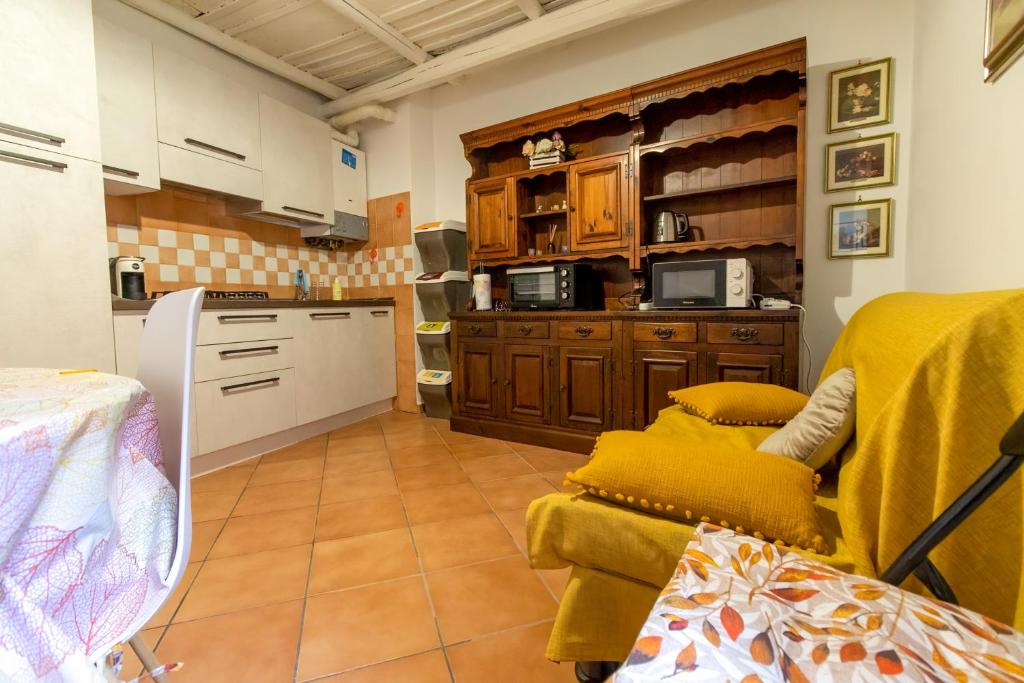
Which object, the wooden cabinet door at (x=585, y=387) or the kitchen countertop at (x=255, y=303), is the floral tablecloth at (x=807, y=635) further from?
the kitchen countertop at (x=255, y=303)

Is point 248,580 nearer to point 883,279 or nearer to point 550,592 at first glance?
point 550,592

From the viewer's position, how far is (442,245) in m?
3.62

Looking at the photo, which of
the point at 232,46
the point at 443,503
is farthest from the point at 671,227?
the point at 232,46

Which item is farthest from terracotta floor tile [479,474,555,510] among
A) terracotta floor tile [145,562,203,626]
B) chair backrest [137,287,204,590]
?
chair backrest [137,287,204,590]

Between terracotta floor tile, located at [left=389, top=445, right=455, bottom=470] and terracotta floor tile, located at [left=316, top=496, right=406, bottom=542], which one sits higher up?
terracotta floor tile, located at [left=389, top=445, right=455, bottom=470]

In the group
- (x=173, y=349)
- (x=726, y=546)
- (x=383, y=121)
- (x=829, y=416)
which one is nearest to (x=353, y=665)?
(x=173, y=349)

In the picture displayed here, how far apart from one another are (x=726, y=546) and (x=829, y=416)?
596 mm

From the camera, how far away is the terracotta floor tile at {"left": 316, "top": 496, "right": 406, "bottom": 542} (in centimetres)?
188

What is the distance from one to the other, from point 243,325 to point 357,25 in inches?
83.1

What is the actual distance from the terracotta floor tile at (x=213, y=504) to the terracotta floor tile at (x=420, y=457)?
812 mm

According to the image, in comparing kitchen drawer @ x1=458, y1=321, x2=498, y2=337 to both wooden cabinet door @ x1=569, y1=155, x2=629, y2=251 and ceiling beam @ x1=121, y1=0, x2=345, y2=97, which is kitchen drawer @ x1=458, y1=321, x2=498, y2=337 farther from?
ceiling beam @ x1=121, y1=0, x2=345, y2=97

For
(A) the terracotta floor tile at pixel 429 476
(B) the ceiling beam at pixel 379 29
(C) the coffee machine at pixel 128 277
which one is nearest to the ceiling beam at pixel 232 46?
(B) the ceiling beam at pixel 379 29

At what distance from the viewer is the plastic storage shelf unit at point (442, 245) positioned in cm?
359

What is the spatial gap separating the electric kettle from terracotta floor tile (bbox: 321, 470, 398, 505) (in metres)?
2.07
